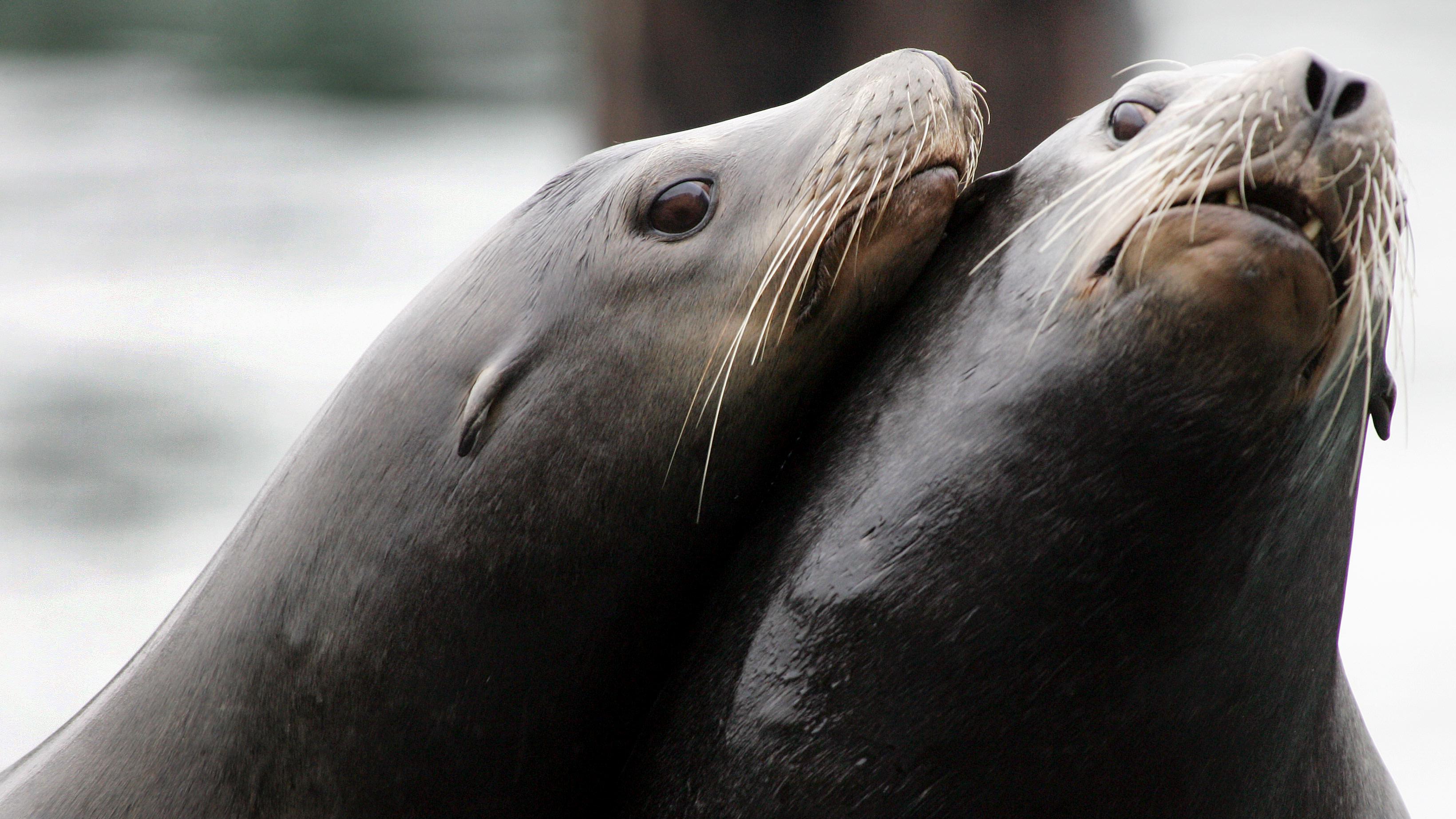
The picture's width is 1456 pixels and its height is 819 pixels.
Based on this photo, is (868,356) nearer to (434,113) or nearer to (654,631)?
(654,631)

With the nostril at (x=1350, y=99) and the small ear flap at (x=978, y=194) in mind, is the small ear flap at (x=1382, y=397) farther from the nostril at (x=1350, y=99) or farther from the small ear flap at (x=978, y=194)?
the small ear flap at (x=978, y=194)

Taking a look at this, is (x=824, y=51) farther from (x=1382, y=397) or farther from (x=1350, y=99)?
(x=1350, y=99)

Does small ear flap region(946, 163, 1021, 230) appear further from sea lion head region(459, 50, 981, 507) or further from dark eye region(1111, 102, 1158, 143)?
dark eye region(1111, 102, 1158, 143)

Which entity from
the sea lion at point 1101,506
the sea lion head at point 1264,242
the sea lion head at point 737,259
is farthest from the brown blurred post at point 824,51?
the sea lion head at point 1264,242

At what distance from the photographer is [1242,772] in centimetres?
220

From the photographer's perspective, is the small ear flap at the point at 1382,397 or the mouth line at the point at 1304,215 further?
the small ear flap at the point at 1382,397

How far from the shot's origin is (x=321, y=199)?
49.4 ft

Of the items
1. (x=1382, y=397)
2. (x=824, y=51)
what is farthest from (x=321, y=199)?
(x=1382, y=397)

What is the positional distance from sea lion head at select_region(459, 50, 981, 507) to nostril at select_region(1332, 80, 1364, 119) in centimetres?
66

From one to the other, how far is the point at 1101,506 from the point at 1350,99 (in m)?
0.56

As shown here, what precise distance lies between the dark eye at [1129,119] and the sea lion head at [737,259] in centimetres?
28

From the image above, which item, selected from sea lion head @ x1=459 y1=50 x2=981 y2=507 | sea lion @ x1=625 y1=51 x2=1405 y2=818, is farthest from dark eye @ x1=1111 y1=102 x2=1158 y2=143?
sea lion head @ x1=459 y1=50 x2=981 y2=507

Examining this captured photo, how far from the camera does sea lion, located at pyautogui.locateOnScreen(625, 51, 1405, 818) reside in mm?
1906

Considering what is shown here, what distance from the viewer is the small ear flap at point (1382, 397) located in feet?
7.18
